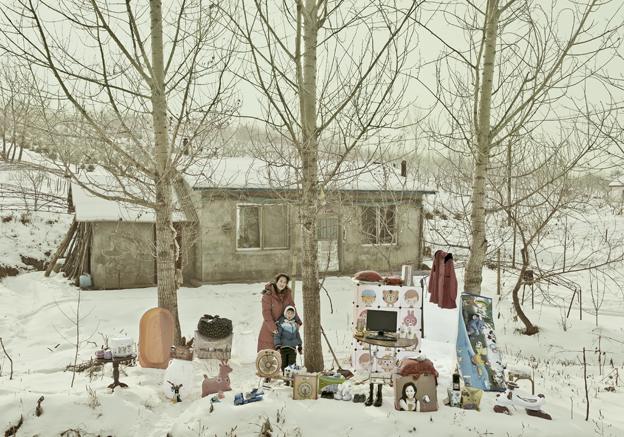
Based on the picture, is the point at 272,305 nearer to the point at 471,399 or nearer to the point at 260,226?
the point at 471,399

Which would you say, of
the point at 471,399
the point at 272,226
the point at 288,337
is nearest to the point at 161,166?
the point at 288,337

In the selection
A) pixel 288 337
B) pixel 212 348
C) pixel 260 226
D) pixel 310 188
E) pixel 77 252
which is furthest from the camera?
pixel 77 252

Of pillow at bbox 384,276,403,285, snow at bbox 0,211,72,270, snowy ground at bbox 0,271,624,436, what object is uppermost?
snow at bbox 0,211,72,270

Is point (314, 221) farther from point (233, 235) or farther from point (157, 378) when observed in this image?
point (233, 235)

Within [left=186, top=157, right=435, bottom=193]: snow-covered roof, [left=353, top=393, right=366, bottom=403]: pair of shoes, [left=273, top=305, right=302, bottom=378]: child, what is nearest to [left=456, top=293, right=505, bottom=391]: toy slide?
[left=353, top=393, right=366, bottom=403]: pair of shoes

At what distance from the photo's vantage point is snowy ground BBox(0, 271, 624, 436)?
211 inches

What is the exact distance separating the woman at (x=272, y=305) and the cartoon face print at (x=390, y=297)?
1.35 meters

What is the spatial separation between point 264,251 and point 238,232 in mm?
1030

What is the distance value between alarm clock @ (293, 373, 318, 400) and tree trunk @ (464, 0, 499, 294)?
9.29 feet

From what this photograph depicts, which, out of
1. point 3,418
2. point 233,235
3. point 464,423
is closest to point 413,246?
point 233,235

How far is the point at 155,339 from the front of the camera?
7.27m

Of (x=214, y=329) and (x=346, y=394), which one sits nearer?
(x=346, y=394)

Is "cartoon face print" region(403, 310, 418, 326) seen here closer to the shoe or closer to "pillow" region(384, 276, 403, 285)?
"pillow" region(384, 276, 403, 285)

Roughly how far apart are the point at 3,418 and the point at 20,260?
14.9 m
